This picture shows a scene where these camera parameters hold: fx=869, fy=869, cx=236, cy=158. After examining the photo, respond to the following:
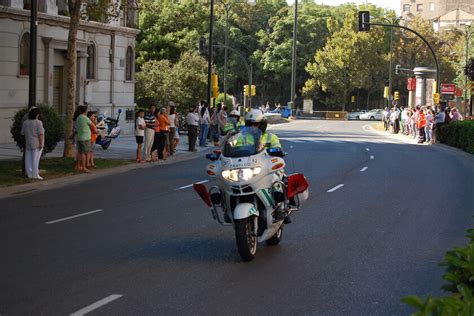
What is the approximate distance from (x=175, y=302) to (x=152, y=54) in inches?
2183

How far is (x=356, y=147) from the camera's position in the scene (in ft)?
129

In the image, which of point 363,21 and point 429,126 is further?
point 363,21

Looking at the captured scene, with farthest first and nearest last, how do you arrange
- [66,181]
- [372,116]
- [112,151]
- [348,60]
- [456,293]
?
[372,116] → [348,60] → [112,151] → [66,181] → [456,293]

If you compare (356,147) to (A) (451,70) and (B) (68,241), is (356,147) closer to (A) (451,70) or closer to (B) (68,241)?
(B) (68,241)

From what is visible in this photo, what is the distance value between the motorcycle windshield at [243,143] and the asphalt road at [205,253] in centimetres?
127

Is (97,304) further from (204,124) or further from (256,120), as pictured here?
(204,124)

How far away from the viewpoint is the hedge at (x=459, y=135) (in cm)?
3572

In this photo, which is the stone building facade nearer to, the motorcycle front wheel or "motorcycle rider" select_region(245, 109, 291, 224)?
"motorcycle rider" select_region(245, 109, 291, 224)

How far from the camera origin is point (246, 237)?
395 inches

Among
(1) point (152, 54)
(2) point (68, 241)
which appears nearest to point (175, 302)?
(2) point (68, 241)

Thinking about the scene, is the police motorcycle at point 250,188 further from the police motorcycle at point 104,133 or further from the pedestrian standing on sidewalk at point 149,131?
the police motorcycle at point 104,133

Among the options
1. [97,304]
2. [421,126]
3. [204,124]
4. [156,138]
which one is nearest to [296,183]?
[97,304]

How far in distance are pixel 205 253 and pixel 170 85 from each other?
131 feet

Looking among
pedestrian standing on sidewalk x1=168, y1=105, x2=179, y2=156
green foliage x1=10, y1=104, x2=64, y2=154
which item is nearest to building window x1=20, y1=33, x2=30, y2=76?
pedestrian standing on sidewalk x1=168, y1=105, x2=179, y2=156
